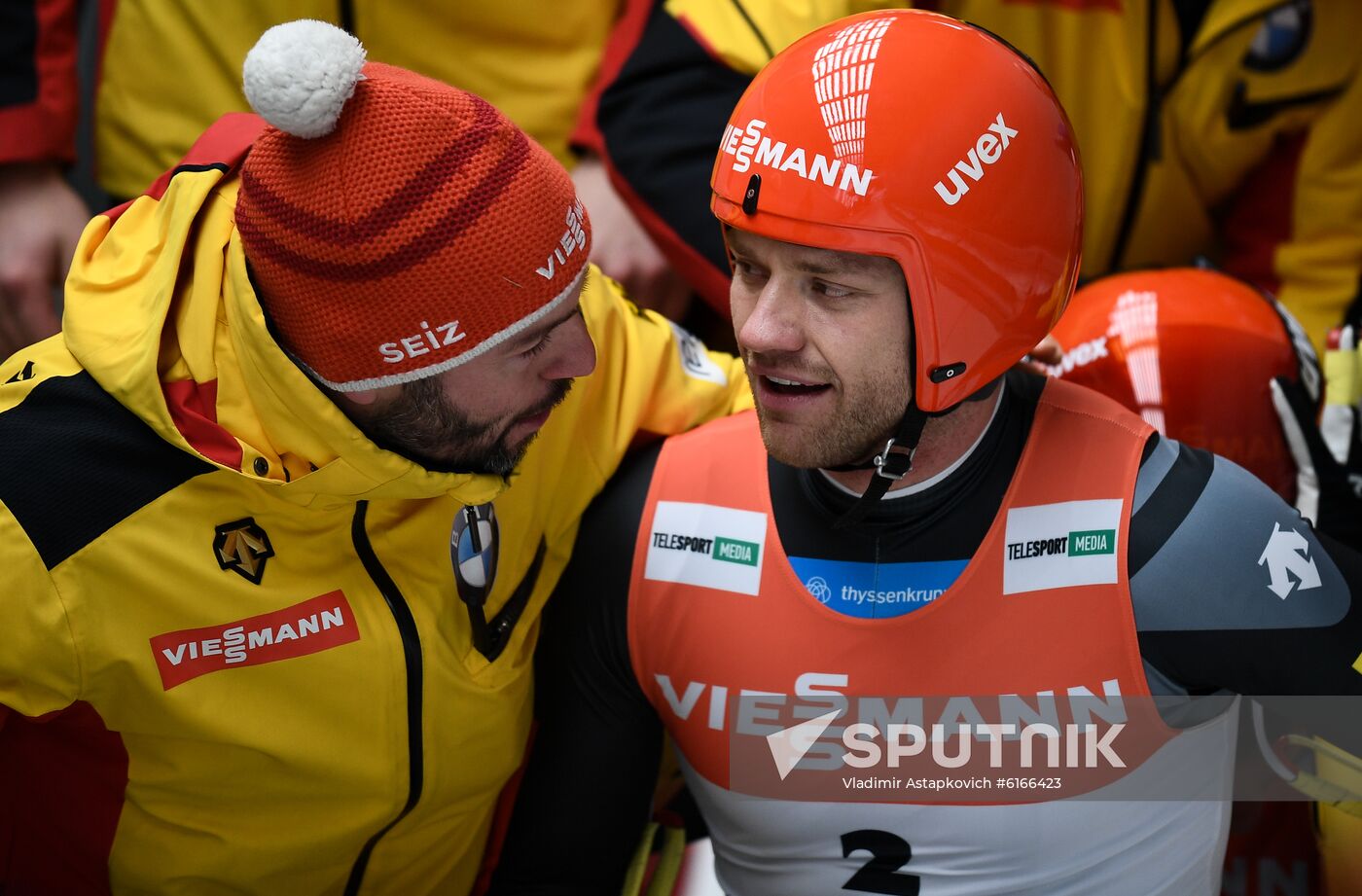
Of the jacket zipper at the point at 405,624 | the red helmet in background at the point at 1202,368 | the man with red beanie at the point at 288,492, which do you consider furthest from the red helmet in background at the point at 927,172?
the jacket zipper at the point at 405,624

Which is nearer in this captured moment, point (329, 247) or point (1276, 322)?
point (329, 247)

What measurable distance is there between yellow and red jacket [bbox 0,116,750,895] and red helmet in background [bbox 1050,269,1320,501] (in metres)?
0.98

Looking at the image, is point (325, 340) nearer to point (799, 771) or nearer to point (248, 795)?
point (248, 795)

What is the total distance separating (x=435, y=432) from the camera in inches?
66.3

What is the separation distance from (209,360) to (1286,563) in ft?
4.45

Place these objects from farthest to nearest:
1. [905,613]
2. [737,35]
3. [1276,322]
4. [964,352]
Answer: [737,35], [1276,322], [905,613], [964,352]

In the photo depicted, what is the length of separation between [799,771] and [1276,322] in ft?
3.72

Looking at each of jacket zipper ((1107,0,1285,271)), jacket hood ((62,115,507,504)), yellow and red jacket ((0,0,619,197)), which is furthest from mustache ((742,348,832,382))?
jacket zipper ((1107,0,1285,271))

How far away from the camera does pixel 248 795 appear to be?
1.72 m

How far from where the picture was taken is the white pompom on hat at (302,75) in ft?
4.72

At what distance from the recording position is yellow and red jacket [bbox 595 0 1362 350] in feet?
8.02

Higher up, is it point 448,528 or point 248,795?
point 448,528

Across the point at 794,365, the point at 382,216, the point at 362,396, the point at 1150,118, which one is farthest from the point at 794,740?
the point at 1150,118

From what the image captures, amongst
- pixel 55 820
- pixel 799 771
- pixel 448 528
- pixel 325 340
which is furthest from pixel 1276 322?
pixel 55 820
